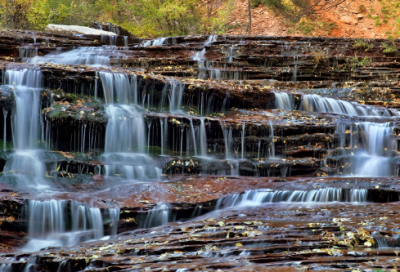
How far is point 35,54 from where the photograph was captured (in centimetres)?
1463

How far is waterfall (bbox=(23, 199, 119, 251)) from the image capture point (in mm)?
6582

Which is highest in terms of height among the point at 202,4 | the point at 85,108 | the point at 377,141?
the point at 202,4

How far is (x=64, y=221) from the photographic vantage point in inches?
263

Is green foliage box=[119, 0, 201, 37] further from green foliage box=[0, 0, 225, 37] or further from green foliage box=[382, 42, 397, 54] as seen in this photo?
green foliage box=[382, 42, 397, 54]

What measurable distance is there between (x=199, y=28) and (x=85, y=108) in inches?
686

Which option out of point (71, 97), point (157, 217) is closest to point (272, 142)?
point (157, 217)

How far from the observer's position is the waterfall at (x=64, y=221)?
21.6ft

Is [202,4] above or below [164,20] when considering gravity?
above

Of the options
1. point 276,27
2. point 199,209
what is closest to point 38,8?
point 276,27

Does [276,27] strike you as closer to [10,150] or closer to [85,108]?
[85,108]

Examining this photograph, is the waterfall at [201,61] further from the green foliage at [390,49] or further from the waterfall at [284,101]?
the green foliage at [390,49]

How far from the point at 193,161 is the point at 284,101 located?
437 cm

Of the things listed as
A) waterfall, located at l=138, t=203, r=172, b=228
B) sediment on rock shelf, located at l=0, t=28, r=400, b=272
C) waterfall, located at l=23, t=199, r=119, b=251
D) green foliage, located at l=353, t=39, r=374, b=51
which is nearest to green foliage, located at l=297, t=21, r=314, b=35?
green foliage, located at l=353, t=39, r=374, b=51

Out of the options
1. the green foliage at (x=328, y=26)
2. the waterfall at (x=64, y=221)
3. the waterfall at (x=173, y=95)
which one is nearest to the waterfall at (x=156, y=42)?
the waterfall at (x=173, y=95)
